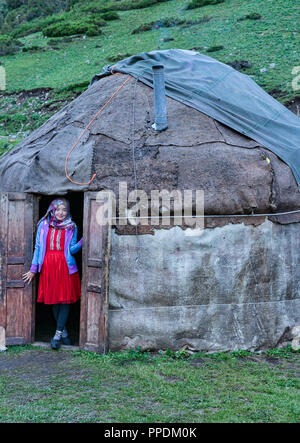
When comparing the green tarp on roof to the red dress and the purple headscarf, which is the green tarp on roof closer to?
the purple headscarf

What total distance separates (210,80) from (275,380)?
3.97m

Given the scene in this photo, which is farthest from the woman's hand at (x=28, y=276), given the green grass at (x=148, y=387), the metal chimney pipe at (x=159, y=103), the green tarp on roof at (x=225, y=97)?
the green tarp on roof at (x=225, y=97)

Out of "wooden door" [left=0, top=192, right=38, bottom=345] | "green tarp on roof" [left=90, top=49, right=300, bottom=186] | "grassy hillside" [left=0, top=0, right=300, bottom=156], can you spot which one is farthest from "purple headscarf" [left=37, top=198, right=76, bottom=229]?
"grassy hillside" [left=0, top=0, right=300, bottom=156]

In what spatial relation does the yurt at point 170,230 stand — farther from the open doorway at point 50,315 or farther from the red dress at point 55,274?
the open doorway at point 50,315

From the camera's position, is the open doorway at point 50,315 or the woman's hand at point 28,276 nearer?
the woman's hand at point 28,276

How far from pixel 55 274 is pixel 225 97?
3103 mm

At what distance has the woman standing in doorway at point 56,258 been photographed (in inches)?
253

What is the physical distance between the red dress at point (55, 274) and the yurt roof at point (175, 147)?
570 millimetres

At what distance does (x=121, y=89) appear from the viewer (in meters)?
7.29

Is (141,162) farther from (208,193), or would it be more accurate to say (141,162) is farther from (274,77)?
(274,77)

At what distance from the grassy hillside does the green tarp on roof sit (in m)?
8.41

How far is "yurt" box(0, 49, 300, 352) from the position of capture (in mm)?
6160
